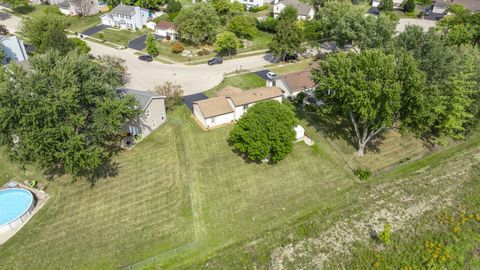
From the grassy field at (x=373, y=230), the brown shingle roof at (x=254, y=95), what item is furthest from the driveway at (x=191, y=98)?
the grassy field at (x=373, y=230)

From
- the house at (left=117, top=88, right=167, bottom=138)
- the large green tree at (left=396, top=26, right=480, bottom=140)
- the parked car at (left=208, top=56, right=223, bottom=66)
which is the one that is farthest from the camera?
the parked car at (left=208, top=56, right=223, bottom=66)

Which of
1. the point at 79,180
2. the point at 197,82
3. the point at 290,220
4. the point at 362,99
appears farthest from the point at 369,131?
the point at 79,180

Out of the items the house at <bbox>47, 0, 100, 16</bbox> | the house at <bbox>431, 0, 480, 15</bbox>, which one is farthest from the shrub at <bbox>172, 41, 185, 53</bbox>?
the house at <bbox>431, 0, 480, 15</bbox>

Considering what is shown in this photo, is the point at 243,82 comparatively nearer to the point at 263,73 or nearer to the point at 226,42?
the point at 263,73

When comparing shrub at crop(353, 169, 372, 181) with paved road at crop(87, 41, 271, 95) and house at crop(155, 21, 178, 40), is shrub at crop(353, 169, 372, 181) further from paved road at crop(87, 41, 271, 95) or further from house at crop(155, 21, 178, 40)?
house at crop(155, 21, 178, 40)

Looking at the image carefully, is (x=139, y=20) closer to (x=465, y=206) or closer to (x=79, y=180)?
(x=79, y=180)
